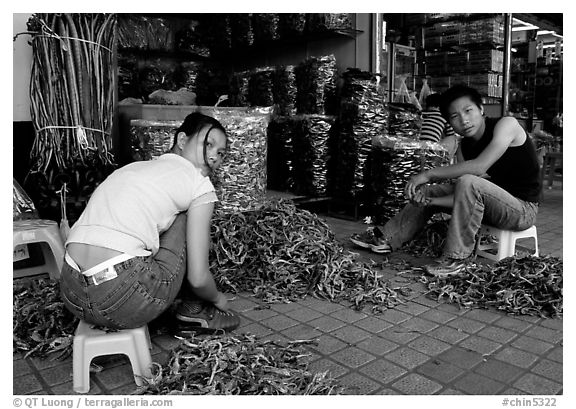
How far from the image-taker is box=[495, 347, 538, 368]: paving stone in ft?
7.52

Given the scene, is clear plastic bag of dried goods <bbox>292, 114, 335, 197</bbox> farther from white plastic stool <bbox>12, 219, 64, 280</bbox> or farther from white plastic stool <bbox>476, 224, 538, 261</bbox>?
white plastic stool <bbox>12, 219, 64, 280</bbox>

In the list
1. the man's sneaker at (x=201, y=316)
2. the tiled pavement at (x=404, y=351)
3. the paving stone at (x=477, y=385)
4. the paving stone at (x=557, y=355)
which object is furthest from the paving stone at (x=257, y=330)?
the paving stone at (x=557, y=355)

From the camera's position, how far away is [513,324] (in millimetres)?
2768

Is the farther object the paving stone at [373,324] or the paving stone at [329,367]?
the paving stone at [373,324]

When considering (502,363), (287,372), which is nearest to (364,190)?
(502,363)

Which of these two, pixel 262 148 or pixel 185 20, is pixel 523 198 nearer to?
pixel 262 148

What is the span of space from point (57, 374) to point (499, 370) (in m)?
1.97

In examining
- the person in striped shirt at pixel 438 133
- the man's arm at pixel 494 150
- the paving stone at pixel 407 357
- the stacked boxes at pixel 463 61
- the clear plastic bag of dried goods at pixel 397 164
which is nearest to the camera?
the paving stone at pixel 407 357

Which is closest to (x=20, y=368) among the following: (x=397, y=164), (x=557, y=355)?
(x=557, y=355)

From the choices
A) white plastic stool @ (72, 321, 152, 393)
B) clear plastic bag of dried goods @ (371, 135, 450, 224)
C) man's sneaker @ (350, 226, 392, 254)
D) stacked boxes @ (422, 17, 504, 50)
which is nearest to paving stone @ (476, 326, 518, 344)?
man's sneaker @ (350, 226, 392, 254)

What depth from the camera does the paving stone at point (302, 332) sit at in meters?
2.59

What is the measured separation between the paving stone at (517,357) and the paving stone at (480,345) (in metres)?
0.05

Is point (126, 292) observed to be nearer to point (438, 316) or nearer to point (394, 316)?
point (394, 316)

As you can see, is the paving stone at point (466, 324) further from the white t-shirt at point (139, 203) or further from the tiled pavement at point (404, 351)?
the white t-shirt at point (139, 203)
